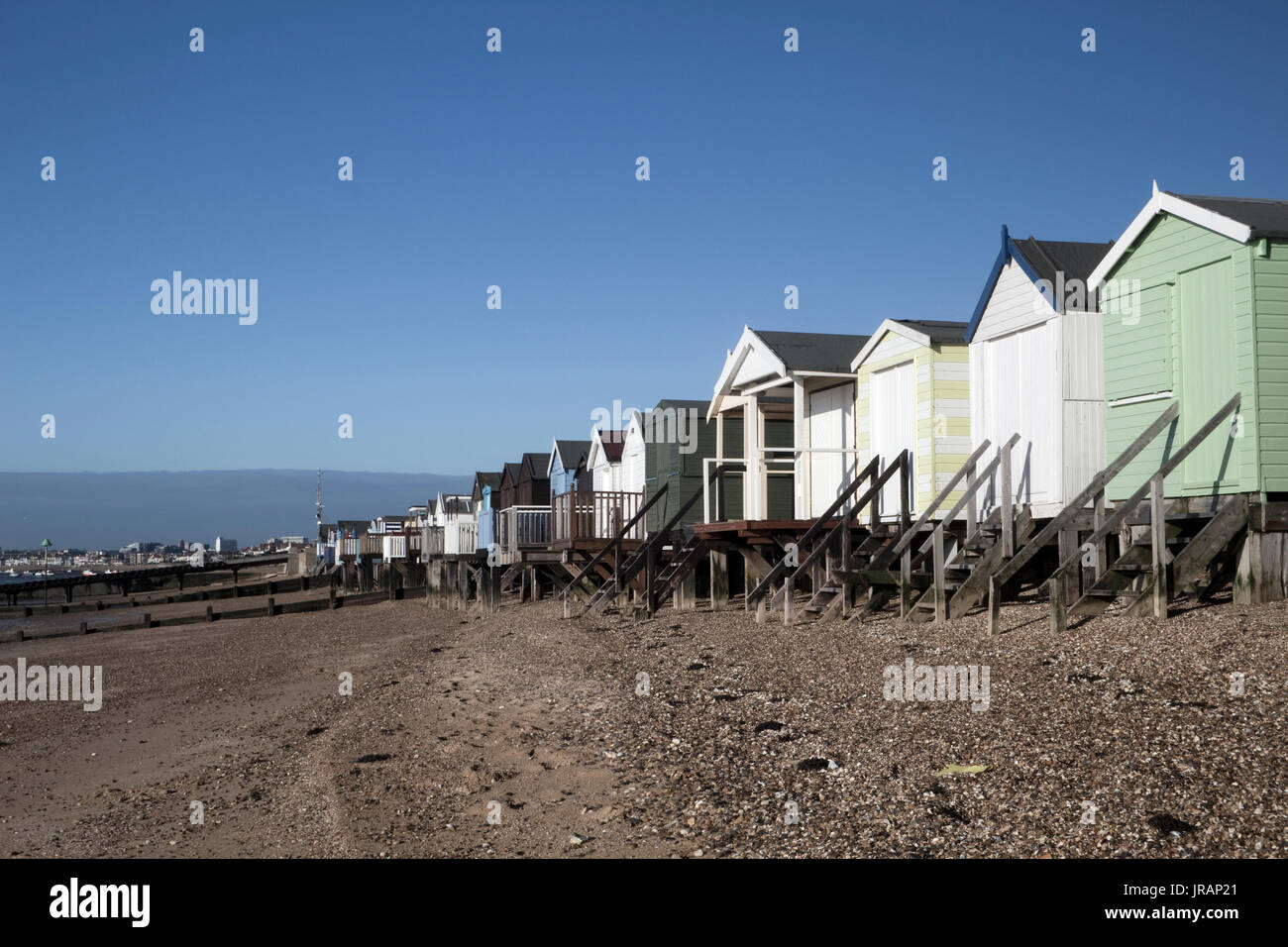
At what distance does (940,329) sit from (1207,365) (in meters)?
5.56

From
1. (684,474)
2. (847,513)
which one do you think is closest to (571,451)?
(684,474)

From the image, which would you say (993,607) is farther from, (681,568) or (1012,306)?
(681,568)

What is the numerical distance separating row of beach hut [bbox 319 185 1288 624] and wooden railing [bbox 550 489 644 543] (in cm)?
253

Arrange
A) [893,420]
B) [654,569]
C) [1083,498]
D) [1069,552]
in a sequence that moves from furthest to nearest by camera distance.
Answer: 1. [654,569]
2. [893,420]
3. [1069,552]
4. [1083,498]

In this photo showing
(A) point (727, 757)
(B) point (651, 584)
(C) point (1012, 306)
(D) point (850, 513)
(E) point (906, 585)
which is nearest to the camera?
(A) point (727, 757)

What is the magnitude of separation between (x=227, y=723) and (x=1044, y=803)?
35.4 feet

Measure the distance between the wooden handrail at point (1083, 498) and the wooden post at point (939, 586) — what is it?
92 cm

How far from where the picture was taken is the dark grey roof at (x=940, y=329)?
17.3 metres

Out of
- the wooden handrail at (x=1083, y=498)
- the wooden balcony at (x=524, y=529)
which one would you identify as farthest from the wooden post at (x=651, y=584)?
the wooden balcony at (x=524, y=529)

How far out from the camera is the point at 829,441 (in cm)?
2127

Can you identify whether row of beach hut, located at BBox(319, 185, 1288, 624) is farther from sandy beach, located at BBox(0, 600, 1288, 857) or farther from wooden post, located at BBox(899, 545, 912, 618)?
sandy beach, located at BBox(0, 600, 1288, 857)
